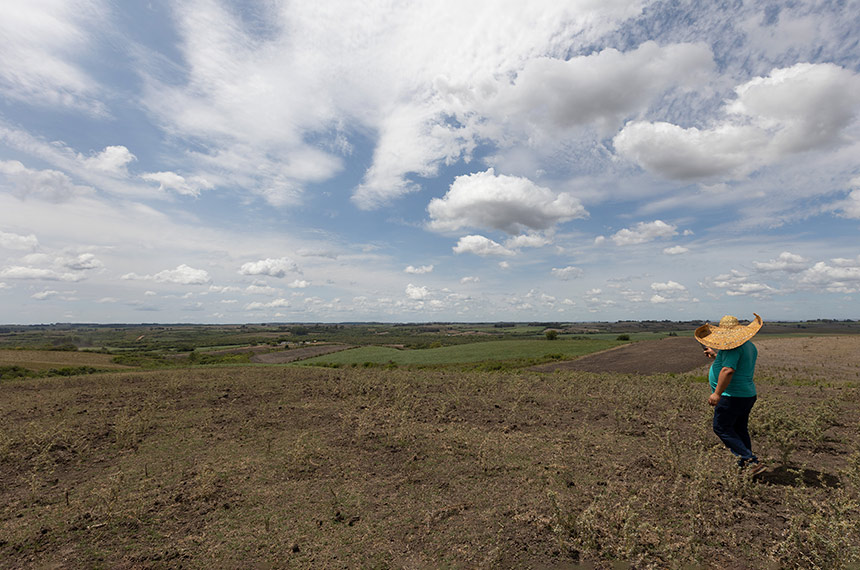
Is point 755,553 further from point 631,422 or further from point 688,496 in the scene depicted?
point 631,422

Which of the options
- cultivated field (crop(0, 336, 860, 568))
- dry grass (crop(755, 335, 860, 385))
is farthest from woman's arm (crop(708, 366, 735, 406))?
dry grass (crop(755, 335, 860, 385))

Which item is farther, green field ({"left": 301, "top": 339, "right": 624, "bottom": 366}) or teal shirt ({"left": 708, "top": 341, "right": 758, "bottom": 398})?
green field ({"left": 301, "top": 339, "right": 624, "bottom": 366})

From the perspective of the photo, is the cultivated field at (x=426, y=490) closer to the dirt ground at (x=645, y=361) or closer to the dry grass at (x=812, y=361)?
the dry grass at (x=812, y=361)

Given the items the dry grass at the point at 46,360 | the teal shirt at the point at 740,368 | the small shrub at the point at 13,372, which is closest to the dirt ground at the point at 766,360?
the teal shirt at the point at 740,368

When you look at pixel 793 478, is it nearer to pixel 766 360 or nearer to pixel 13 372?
pixel 766 360

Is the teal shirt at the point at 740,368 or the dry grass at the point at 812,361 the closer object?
the teal shirt at the point at 740,368

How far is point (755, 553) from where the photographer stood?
4766mm

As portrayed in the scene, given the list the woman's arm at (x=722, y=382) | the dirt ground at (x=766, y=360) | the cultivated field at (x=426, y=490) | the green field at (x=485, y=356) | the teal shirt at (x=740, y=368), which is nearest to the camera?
the cultivated field at (x=426, y=490)

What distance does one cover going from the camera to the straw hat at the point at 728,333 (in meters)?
6.67

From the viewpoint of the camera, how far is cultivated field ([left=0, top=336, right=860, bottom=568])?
5.03 meters

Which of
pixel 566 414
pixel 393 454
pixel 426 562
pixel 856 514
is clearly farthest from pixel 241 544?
pixel 566 414

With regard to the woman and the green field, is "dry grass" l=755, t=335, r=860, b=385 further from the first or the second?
the woman

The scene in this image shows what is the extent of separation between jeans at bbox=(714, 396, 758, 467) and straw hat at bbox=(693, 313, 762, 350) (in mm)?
968

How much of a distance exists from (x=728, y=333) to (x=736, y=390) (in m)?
1.05
